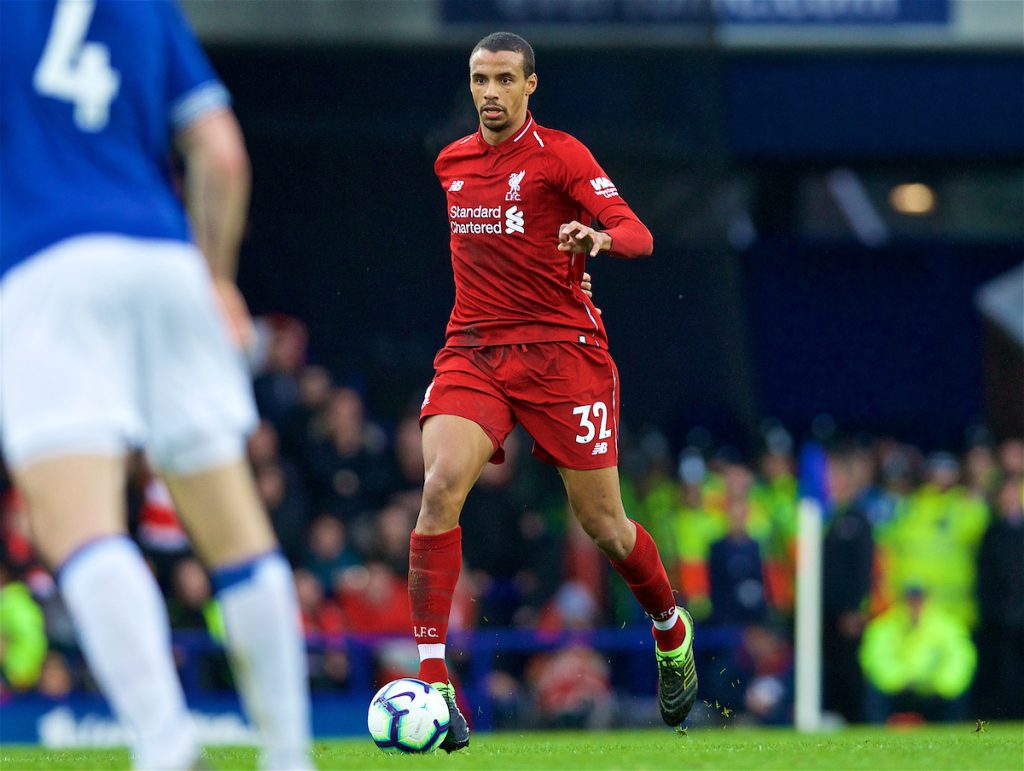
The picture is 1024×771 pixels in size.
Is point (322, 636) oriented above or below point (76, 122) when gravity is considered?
below

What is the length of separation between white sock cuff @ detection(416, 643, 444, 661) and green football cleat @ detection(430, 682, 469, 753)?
122 mm

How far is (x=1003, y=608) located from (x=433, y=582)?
900 centimetres

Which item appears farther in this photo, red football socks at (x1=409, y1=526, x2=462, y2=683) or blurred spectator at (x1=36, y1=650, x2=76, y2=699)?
blurred spectator at (x1=36, y1=650, x2=76, y2=699)

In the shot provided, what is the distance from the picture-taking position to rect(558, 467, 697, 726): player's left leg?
730 cm

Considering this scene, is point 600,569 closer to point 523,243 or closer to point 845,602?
point 845,602

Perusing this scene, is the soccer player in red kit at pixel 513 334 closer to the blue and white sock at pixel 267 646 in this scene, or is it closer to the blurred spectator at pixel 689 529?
the blue and white sock at pixel 267 646

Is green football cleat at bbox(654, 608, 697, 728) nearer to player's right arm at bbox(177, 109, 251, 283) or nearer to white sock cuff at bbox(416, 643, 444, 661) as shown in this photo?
white sock cuff at bbox(416, 643, 444, 661)

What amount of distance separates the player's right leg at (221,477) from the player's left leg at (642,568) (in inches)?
128

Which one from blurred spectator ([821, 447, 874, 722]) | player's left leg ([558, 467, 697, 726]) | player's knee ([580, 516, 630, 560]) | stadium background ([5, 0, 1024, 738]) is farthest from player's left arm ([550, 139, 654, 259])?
blurred spectator ([821, 447, 874, 722])

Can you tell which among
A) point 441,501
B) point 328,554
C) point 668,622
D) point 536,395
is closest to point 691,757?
point 668,622

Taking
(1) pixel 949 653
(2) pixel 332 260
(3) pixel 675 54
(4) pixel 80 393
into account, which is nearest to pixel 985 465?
(1) pixel 949 653

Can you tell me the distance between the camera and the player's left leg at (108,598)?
12.7ft

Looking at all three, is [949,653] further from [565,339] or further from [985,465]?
[565,339]

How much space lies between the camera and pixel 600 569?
14234mm
